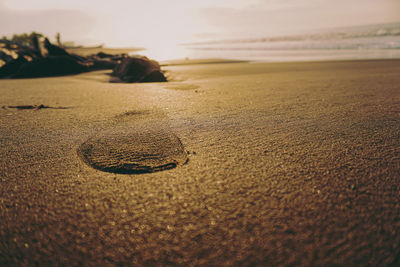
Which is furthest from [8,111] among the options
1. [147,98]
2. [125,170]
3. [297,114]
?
[297,114]

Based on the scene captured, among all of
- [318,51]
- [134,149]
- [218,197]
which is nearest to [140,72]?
[134,149]

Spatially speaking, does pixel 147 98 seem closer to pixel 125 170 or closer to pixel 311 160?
pixel 125 170

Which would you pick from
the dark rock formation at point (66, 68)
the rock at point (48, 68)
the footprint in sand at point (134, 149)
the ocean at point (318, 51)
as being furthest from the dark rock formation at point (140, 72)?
the ocean at point (318, 51)

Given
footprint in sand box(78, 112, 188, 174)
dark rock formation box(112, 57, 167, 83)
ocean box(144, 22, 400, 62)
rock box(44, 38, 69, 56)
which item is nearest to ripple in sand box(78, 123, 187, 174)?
footprint in sand box(78, 112, 188, 174)

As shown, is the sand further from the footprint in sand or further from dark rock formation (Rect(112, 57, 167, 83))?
dark rock formation (Rect(112, 57, 167, 83))

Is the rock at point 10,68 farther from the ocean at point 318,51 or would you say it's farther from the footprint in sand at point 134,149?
the ocean at point 318,51

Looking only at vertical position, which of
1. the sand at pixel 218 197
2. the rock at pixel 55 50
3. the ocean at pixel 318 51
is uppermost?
the ocean at pixel 318 51
